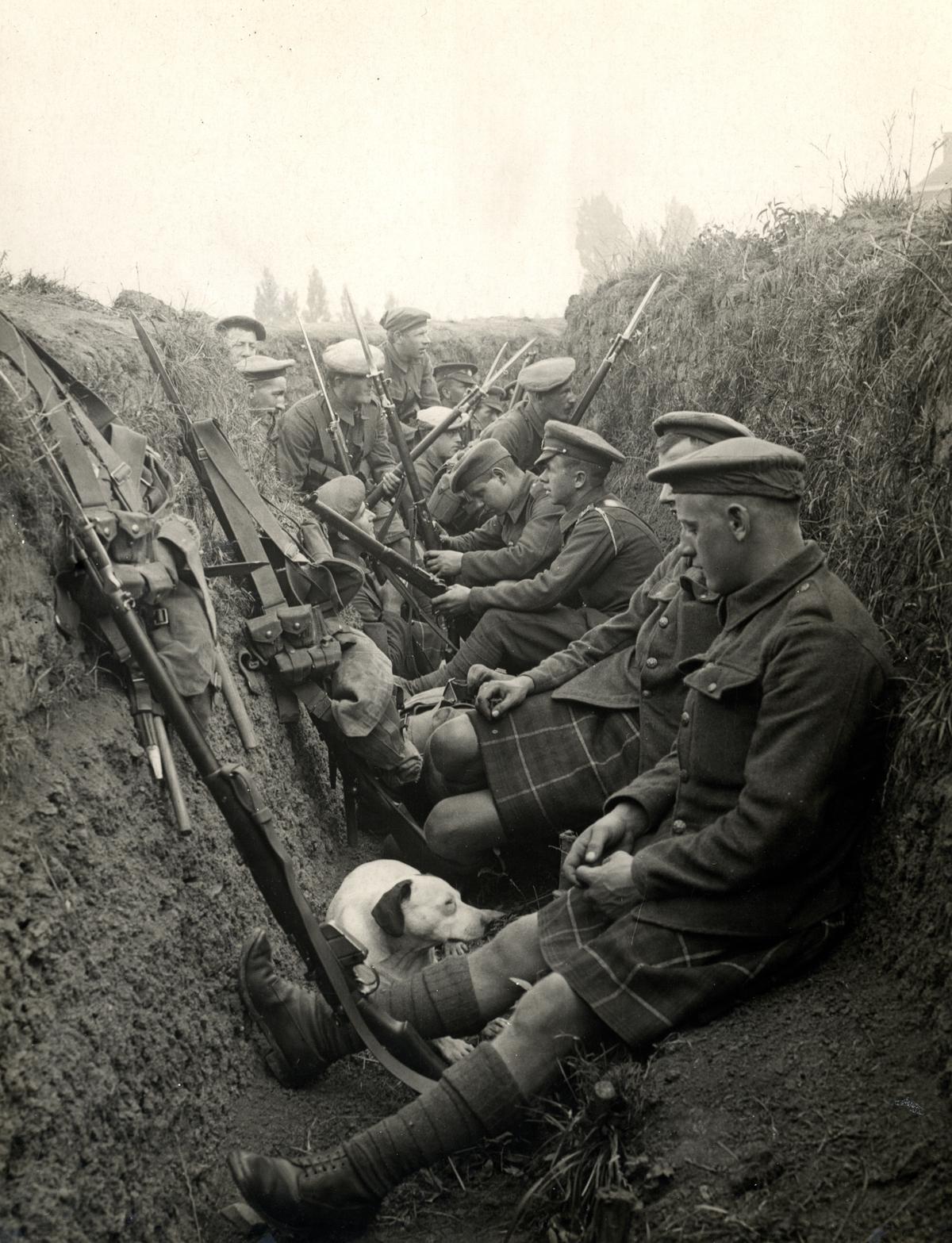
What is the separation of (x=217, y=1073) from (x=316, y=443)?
6.60 m

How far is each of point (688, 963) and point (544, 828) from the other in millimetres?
1486

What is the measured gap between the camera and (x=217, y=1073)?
2.89 meters

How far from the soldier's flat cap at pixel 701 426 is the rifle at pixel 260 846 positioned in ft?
6.54

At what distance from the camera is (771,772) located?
2.46m

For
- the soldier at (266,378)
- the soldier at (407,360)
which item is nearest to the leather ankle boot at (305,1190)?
the soldier at (266,378)

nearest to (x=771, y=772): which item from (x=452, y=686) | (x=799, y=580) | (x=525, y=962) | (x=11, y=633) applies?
(x=799, y=580)

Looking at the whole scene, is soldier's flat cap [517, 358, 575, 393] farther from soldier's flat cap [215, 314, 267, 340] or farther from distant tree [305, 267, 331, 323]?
distant tree [305, 267, 331, 323]

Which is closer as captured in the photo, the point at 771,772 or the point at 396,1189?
the point at 771,772

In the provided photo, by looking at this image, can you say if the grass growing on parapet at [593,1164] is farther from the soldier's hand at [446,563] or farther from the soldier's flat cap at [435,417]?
the soldier's flat cap at [435,417]

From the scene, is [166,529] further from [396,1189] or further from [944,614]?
[944,614]

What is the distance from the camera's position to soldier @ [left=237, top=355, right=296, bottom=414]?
8.98 m

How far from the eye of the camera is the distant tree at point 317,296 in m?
44.6

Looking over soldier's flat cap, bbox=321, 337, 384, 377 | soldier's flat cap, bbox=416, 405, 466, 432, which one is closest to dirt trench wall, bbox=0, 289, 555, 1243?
soldier's flat cap, bbox=321, 337, 384, 377

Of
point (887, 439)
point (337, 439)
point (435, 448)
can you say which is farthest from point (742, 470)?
point (435, 448)
